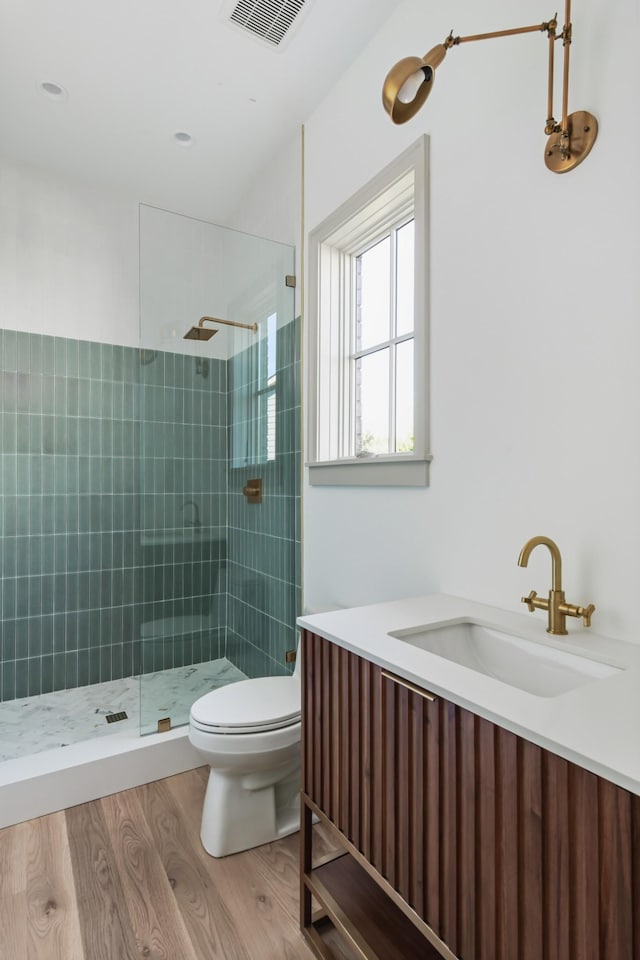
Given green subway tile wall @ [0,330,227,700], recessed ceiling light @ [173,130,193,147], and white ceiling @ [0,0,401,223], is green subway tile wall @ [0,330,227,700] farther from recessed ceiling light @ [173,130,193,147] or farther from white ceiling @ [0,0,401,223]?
recessed ceiling light @ [173,130,193,147]

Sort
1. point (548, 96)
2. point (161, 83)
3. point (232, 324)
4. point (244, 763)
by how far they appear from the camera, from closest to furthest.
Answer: point (548, 96) < point (244, 763) < point (161, 83) < point (232, 324)

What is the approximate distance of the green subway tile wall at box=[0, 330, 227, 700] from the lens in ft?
7.15

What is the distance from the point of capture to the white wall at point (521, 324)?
106 centimetres

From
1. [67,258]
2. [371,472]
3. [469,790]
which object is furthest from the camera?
[67,258]

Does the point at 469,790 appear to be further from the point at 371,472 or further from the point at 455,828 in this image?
the point at 371,472

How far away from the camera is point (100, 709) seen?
244 cm

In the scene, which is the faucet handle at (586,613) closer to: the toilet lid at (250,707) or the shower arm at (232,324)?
the toilet lid at (250,707)

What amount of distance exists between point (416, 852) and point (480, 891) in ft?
0.50

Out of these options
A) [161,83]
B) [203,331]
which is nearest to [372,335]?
[203,331]

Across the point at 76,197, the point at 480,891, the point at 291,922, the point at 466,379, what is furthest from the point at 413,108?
the point at 76,197

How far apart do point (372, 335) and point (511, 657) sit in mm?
1365

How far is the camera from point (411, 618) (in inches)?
47.8

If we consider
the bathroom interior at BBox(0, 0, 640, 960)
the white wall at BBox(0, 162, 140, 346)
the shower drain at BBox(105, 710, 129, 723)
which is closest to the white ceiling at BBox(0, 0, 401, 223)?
the bathroom interior at BBox(0, 0, 640, 960)

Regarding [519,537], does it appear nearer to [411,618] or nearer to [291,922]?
[411,618]
